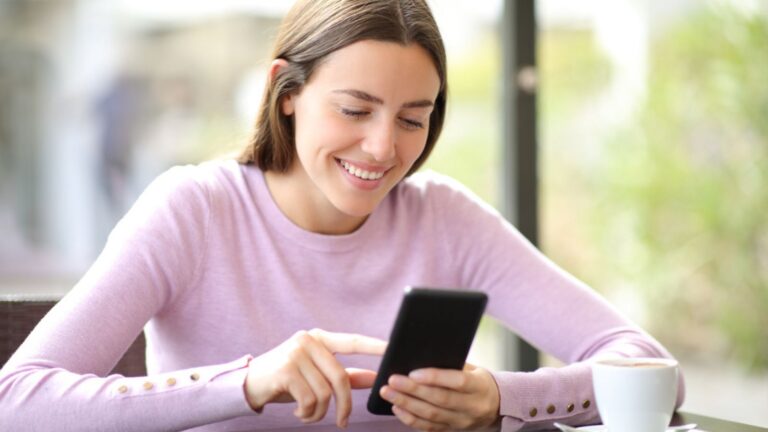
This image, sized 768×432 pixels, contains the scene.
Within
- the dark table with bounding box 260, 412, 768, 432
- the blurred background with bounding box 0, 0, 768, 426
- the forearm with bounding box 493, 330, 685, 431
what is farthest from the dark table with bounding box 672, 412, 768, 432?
the blurred background with bounding box 0, 0, 768, 426

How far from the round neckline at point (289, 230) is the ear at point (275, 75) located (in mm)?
137

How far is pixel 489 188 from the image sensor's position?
3.36 metres

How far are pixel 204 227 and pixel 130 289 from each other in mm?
204

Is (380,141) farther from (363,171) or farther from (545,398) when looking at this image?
(545,398)

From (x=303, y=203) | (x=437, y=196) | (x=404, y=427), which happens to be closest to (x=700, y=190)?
(x=437, y=196)

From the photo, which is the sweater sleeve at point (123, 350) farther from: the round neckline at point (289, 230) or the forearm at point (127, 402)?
the round neckline at point (289, 230)

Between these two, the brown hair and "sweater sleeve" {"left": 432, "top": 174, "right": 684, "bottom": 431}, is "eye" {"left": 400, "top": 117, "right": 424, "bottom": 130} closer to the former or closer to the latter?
the brown hair

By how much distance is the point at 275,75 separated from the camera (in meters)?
1.59

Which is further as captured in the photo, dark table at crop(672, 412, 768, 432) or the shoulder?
the shoulder

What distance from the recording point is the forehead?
1464 mm

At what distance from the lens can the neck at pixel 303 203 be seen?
65.1 inches

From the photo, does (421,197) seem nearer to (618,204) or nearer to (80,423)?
(80,423)

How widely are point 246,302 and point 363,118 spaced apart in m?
0.35

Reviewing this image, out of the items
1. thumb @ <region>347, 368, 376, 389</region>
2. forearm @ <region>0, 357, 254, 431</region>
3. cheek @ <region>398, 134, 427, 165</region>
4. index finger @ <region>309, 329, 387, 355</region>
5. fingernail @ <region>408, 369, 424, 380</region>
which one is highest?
cheek @ <region>398, 134, 427, 165</region>
